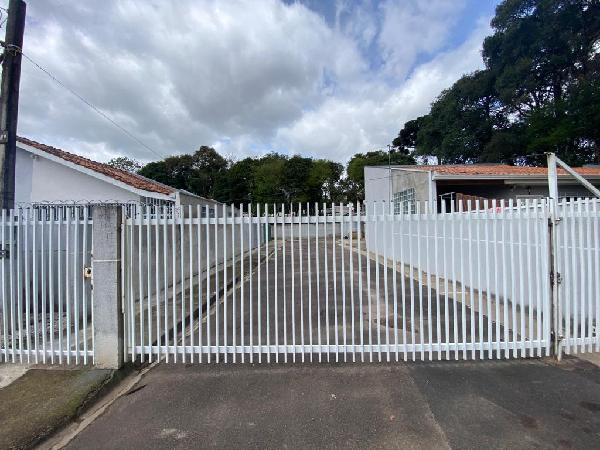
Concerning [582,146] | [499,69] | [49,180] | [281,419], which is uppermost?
[499,69]

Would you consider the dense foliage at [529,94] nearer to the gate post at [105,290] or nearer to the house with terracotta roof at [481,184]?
the house with terracotta roof at [481,184]

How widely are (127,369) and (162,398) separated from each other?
3.24 feet

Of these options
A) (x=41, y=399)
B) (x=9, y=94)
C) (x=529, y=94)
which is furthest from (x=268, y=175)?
(x=41, y=399)

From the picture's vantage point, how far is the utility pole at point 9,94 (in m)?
5.09

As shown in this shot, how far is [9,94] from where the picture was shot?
5113 millimetres

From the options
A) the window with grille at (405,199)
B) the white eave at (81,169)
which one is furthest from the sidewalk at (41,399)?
the window with grille at (405,199)

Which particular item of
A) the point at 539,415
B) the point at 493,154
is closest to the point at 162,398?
the point at 539,415

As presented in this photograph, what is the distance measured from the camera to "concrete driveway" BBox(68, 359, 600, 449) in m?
2.98

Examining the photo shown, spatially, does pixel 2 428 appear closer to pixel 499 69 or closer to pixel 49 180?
pixel 49 180

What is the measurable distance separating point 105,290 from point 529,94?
108 ft

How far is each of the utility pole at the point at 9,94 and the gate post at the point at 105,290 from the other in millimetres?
2024

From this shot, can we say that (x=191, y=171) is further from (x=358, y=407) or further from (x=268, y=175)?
(x=358, y=407)

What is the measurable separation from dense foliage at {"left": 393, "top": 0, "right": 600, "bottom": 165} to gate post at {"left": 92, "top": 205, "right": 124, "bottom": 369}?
26070mm

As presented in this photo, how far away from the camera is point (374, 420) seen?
3.23m
